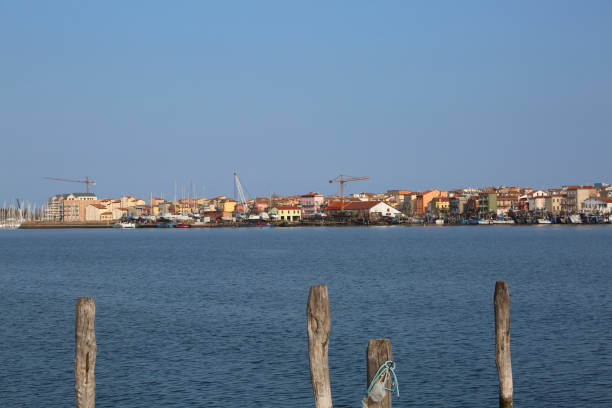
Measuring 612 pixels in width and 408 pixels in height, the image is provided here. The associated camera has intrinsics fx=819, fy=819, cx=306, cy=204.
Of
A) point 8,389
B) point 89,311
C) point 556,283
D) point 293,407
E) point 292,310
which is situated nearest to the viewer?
point 89,311

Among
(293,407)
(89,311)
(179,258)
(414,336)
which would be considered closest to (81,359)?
(89,311)

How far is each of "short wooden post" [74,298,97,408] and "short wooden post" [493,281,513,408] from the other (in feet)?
21.9

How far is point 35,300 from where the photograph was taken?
128ft

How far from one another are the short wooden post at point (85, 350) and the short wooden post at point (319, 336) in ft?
11.1

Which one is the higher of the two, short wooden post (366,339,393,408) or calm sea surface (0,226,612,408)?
short wooden post (366,339,393,408)

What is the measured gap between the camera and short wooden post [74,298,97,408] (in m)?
12.7

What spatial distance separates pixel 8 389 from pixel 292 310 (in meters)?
15.2

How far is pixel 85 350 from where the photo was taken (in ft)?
42.7

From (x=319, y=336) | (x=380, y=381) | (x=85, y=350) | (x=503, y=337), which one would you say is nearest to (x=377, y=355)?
(x=380, y=381)

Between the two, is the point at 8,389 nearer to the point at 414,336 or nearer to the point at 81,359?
the point at 81,359

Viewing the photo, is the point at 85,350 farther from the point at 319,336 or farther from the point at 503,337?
the point at 503,337

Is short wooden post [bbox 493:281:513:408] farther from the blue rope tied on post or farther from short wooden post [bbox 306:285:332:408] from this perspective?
the blue rope tied on post

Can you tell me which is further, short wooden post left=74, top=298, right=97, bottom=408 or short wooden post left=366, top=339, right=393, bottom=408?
short wooden post left=74, top=298, right=97, bottom=408

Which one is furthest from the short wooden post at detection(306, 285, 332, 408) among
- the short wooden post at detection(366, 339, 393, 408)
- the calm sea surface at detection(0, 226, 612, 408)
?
the calm sea surface at detection(0, 226, 612, 408)
